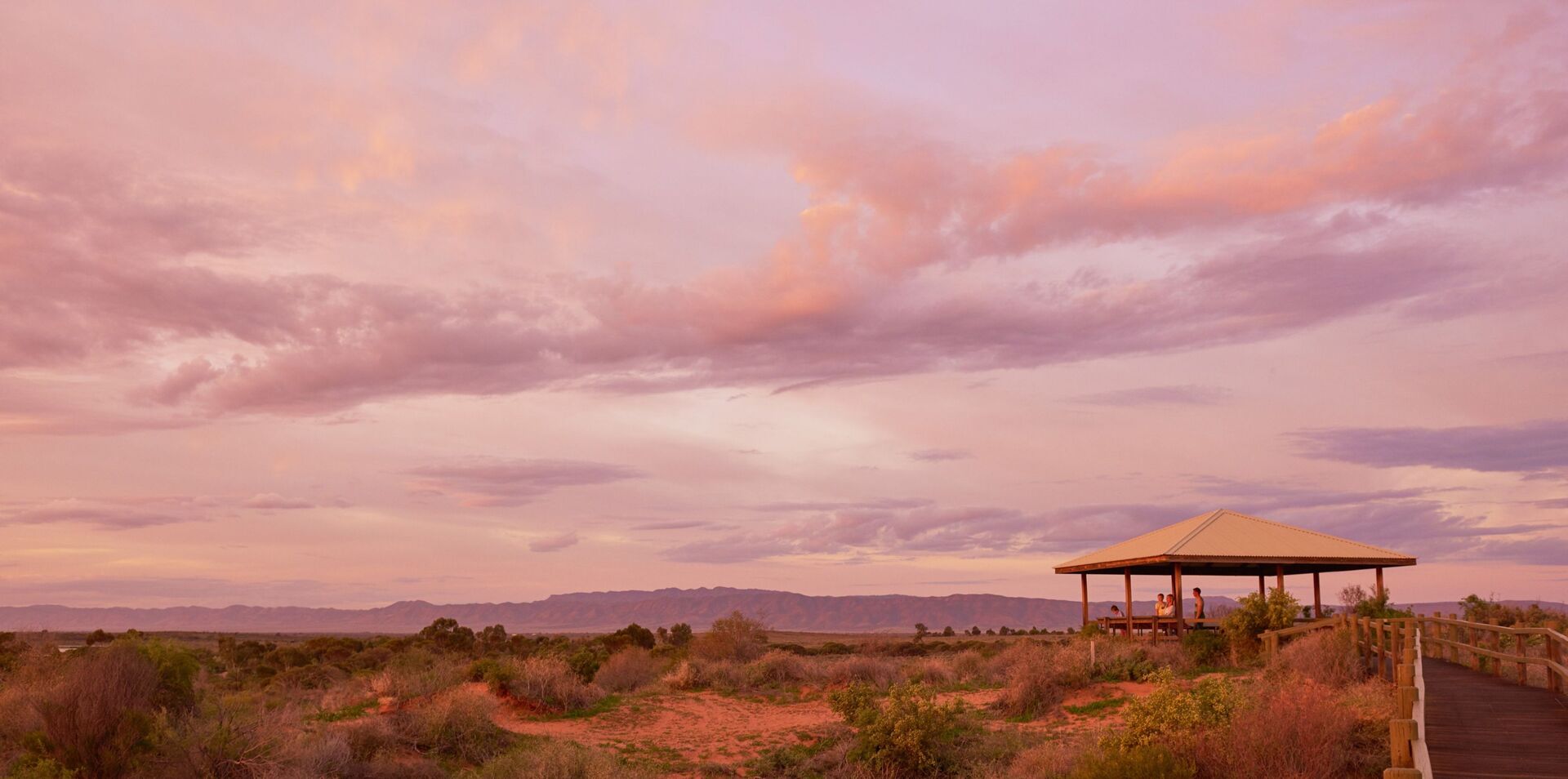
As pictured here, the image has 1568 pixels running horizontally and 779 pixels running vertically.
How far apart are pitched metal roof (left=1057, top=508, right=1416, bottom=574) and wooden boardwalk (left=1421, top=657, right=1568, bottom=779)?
8.45m

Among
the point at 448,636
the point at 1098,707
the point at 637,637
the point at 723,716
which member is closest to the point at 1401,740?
the point at 1098,707

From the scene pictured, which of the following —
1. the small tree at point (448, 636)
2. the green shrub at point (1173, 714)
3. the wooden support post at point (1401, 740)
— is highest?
the wooden support post at point (1401, 740)

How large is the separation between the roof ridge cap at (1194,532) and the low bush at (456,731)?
52.8 feet

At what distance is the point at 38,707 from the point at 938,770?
13.4m

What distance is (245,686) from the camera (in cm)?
3216

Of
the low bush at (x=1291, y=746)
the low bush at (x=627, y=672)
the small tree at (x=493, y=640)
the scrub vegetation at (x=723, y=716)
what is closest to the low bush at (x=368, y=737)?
the scrub vegetation at (x=723, y=716)

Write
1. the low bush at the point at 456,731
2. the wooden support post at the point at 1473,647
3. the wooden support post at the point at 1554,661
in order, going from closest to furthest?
1. the wooden support post at the point at 1554,661
2. the wooden support post at the point at 1473,647
3. the low bush at the point at 456,731

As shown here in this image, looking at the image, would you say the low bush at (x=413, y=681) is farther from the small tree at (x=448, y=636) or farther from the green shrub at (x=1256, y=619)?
the small tree at (x=448, y=636)

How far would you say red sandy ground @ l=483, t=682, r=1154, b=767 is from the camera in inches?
840

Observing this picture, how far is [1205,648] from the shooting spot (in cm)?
2598

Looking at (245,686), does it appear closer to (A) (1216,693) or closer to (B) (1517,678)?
(A) (1216,693)

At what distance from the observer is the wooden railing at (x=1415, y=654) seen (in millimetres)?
9562

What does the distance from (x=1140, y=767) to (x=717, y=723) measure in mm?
13212

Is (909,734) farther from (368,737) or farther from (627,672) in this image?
(627,672)
